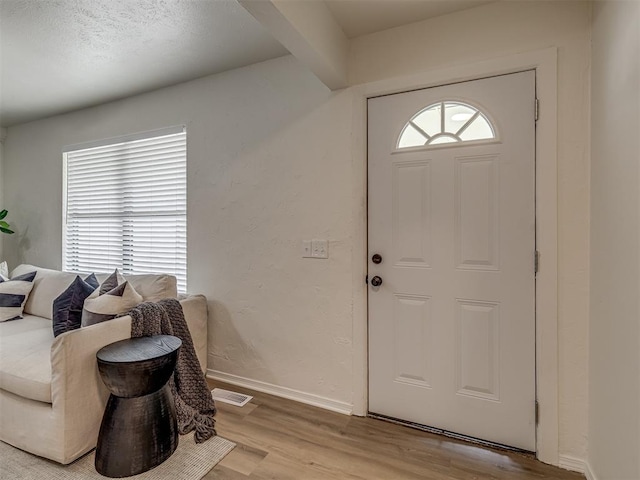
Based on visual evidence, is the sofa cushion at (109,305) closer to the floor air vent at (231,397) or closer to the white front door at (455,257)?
the floor air vent at (231,397)

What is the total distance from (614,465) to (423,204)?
4.66ft

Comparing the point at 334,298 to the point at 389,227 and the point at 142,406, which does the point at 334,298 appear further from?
the point at 142,406

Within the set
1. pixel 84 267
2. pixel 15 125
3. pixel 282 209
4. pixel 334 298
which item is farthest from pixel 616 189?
pixel 15 125

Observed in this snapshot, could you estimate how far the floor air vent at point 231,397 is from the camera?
2225 millimetres

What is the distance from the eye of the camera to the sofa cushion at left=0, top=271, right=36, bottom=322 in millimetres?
2555

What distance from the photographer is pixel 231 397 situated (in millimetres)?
2287

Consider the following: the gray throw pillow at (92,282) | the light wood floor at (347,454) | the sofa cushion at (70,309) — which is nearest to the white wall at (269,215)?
the light wood floor at (347,454)

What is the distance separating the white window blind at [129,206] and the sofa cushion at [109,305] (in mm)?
809

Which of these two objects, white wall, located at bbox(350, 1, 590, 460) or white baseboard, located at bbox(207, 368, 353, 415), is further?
white baseboard, located at bbox(207, 368, 353, 415)

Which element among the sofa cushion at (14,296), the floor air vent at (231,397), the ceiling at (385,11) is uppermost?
the ceiling at (385,11)

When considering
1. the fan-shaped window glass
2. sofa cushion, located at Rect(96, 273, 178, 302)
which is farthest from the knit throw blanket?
the fan-shaped window glass

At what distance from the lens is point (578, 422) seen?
160 cm

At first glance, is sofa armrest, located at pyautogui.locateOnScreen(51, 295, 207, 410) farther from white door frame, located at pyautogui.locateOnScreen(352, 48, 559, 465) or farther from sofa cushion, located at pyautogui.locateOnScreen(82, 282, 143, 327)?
white door frame, located at pyautogui.locateOnScreen(352, 48, 559, 465)

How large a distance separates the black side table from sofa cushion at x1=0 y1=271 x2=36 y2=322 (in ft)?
5.38
